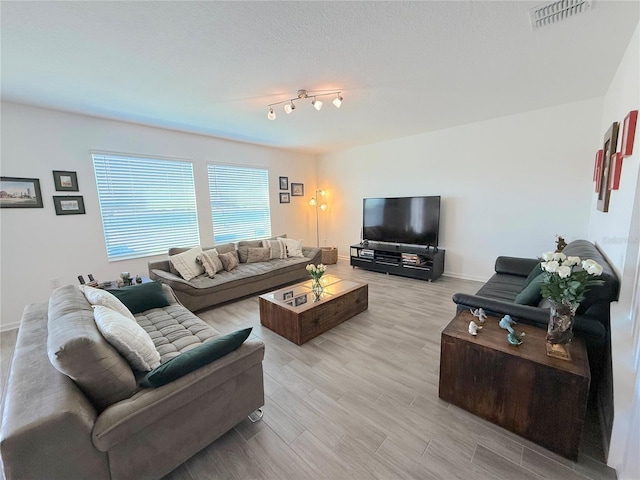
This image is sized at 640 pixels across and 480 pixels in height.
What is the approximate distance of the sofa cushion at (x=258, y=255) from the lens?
4.51m

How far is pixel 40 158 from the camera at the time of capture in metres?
3.13

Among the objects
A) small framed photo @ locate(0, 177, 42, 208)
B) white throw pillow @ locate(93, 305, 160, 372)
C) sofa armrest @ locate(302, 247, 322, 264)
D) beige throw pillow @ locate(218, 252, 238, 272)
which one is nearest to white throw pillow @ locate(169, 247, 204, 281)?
beige throw pillow @ locate(218, 252, 238, 272)

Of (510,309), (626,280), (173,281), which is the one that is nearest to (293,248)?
(173,281)

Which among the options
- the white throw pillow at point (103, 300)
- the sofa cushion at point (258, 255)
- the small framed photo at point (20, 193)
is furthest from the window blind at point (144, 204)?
the white throw pillow at point (103, 300)

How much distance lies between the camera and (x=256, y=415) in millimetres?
1750

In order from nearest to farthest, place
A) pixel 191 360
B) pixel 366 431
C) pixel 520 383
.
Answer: pixel 191 360, pixel 520 383, pixel 366 431

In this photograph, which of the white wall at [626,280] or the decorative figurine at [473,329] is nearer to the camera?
the white wall at [626,280]

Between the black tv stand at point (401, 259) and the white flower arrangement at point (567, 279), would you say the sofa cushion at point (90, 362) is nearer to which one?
the white flower arrangement at point (567, 279)

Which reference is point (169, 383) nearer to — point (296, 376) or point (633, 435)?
point (296, 376)

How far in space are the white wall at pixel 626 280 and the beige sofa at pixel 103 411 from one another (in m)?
1.88

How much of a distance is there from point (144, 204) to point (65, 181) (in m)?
0.91

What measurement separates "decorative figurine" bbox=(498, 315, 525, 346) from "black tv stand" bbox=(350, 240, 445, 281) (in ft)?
8.75

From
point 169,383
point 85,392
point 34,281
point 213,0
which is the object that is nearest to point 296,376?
point 169,383

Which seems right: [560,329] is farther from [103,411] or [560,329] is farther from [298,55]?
[298,55]
